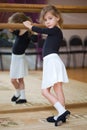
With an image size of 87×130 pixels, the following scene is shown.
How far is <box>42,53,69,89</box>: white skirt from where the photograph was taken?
271cm

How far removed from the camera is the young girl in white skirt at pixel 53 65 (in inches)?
106

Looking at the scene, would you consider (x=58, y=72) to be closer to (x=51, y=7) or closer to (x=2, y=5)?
(x=51, y=7)

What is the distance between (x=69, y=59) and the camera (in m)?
8.59

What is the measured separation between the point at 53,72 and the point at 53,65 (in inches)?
2.4

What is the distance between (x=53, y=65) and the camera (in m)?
2.72

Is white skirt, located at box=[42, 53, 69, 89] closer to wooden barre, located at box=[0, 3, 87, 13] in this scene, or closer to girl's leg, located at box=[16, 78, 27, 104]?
wooden barre, located at box=[0, 3, 87, 13]

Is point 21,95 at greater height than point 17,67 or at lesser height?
lesser

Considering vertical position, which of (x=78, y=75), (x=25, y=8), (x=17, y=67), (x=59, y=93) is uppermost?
(x=25, y=8)

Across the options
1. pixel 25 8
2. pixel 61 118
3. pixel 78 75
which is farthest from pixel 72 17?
pixel 61 118

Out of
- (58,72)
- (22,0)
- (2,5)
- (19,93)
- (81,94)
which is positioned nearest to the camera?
(58,72)

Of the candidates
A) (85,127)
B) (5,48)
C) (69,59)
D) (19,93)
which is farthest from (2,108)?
(69,59)

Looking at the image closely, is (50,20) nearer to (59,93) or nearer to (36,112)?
(59,93)

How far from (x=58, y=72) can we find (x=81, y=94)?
143cm

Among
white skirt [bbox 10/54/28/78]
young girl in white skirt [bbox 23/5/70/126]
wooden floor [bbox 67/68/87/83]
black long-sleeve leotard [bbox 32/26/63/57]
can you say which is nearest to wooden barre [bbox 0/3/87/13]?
young girl in white skirt [bbox 23/5/70/126]
